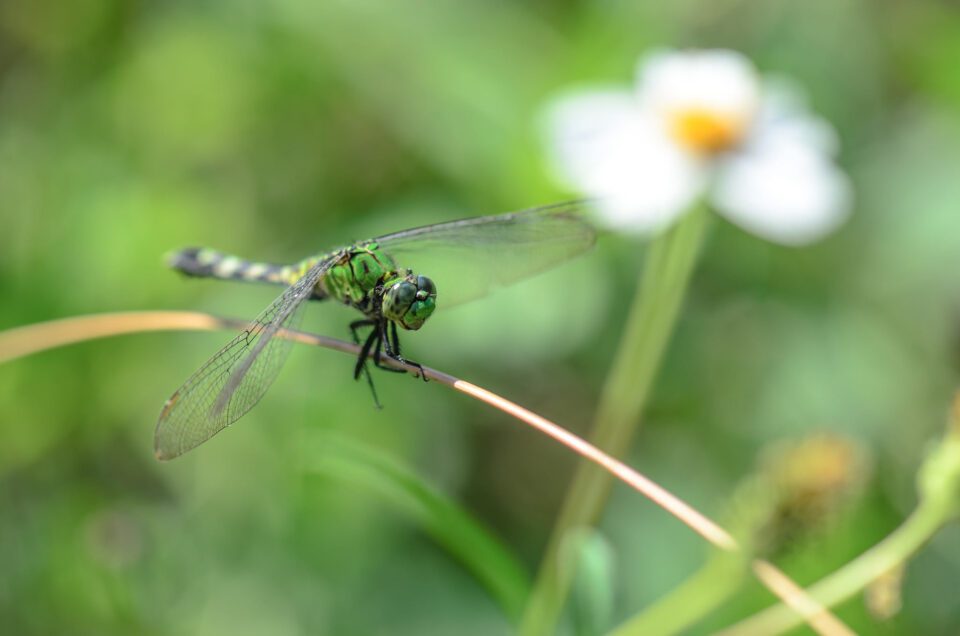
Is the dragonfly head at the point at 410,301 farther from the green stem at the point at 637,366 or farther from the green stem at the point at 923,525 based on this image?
the green stem at the point at 923,525

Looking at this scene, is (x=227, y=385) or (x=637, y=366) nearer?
(x=227, y=385)

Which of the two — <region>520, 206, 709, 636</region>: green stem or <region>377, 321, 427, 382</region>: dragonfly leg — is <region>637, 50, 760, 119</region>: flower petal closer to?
<region>520, 206, 709, 636</region>: green stem

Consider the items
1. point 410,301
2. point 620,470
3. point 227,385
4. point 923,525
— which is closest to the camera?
point 620,470

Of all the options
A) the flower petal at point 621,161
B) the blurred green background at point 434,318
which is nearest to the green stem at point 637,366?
the flower petal at point 621,161

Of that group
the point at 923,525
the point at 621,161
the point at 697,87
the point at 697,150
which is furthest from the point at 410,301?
the point at 697,87

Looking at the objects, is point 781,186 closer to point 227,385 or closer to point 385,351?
point 385,351

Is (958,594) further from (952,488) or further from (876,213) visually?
(952,488)

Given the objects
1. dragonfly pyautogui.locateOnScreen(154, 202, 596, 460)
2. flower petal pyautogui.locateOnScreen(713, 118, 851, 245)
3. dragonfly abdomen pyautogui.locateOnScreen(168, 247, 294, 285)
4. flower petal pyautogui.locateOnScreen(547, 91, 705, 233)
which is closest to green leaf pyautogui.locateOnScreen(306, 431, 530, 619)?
dragonfly pyautogui.locateOnScreen(154, 202, 596, 460)
